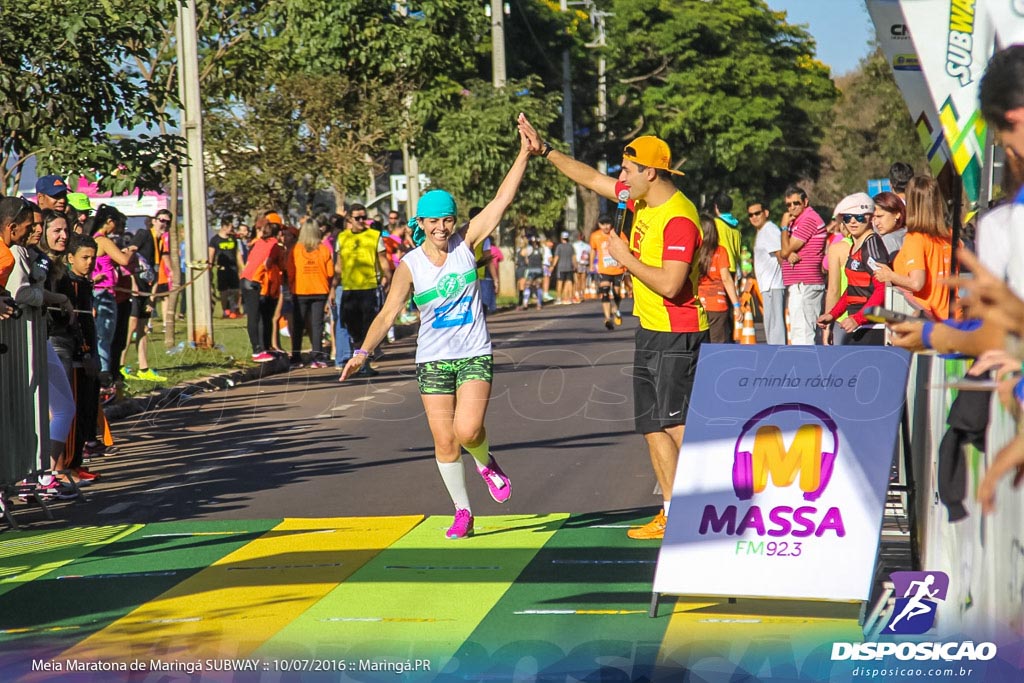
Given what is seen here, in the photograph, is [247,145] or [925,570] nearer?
[925,570]

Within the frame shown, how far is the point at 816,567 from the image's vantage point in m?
5.95

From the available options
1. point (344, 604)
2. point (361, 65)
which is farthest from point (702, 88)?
point (344, 604)

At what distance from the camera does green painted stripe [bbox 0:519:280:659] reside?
6.52 metres

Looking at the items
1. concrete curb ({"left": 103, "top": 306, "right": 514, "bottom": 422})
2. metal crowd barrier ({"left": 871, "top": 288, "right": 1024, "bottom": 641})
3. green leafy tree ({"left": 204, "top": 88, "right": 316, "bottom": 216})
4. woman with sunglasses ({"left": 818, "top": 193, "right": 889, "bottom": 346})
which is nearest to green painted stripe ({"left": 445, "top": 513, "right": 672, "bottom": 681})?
metal crowd barrier ({"left": 871, "top": 288, "right": 1024, "bottom": 641})

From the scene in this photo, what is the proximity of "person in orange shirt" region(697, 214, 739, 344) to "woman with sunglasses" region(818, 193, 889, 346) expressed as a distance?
2313 mm

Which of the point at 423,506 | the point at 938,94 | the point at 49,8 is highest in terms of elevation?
the point at 49,8

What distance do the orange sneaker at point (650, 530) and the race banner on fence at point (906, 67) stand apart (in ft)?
7.62

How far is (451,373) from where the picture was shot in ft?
27.0

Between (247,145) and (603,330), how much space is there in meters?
8.01

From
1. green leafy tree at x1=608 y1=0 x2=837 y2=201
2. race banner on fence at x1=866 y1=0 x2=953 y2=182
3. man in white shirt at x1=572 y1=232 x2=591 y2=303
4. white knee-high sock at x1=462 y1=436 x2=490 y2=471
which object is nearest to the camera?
race banner on fence at x1=866 y1=0 x2=953 y2=182

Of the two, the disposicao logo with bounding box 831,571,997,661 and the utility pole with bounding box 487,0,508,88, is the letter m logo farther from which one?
the utility pole with bounding box 487,0,508,88

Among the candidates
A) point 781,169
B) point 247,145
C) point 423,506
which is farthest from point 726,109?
point 423,506

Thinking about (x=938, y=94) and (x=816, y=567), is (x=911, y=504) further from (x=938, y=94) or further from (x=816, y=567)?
(x=938, y=94)

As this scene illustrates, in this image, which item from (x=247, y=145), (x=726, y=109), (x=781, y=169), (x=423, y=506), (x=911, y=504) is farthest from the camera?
(x=781, y=169)
